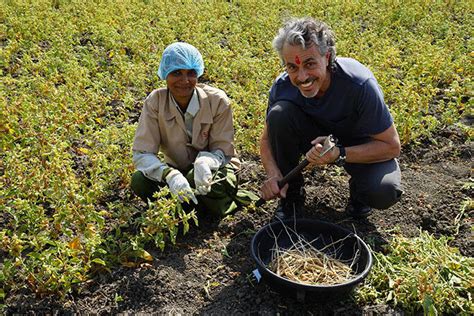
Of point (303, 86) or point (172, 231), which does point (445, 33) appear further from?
point (172, 231)

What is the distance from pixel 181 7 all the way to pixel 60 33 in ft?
6.72

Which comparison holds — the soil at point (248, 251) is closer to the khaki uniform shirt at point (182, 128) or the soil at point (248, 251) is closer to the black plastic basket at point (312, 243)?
the black plastic basket at point (312, 243)

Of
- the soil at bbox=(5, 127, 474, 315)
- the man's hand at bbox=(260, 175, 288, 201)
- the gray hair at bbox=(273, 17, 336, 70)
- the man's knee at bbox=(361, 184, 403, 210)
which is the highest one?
the gray hair at bbox=(273, 17, 336, 70)

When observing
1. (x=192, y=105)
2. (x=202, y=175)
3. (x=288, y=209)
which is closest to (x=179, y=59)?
(x=192, y=105)

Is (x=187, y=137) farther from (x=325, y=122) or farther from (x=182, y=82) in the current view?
(x=325, y=122)

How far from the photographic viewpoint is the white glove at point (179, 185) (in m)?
2.91

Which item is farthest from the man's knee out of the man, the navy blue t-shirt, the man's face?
the man's face

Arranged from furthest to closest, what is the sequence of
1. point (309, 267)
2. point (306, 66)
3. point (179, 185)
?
point (179, 185)
point (306, 66)
point (309, 267)

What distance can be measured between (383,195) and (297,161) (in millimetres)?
595

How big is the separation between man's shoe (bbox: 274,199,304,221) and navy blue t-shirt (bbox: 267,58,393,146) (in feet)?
1.72

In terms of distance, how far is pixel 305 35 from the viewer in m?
2.83

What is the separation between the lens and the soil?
2656 millimetres

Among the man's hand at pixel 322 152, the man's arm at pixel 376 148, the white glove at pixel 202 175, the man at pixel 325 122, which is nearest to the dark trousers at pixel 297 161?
the man at pixel 325 122

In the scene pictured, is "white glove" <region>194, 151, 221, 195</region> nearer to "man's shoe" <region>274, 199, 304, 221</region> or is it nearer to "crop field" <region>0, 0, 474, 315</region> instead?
"crop field" <region>0, 0, 474, 315</region>
